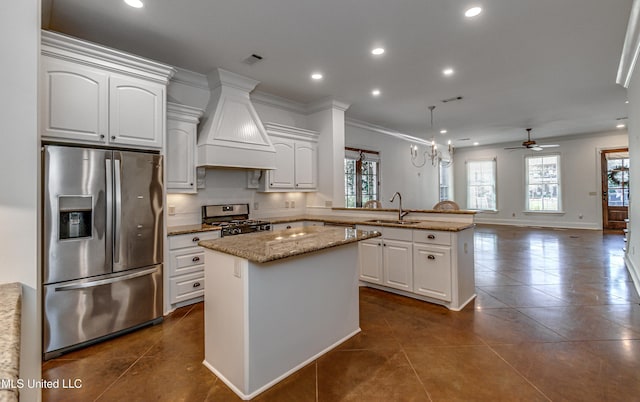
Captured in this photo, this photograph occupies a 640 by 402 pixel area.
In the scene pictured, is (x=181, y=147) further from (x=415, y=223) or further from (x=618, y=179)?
(x=618, y=179)

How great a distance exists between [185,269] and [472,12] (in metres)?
3.80

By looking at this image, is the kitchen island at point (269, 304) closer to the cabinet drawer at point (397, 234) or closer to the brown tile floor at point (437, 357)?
the brown tile floor at point (437, 357)

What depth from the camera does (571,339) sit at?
8.33 ft

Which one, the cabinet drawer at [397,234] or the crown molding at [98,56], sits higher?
the crown molding at [98,56]

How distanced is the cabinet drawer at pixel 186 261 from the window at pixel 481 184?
1037 cm

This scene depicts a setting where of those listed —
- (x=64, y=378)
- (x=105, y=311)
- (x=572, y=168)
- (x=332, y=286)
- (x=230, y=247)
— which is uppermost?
(x=572, y=168)

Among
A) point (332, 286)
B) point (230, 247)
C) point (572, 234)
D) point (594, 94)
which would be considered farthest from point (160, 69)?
point (572, 234)

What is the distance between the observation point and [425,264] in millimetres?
3395

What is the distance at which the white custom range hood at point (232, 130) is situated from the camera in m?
3.70

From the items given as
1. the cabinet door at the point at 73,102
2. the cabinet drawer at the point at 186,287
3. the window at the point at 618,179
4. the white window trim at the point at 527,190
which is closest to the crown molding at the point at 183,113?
the cabinet door at the point at 73,102

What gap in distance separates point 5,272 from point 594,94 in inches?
295

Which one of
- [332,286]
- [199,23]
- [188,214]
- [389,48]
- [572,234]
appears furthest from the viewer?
[572,234]

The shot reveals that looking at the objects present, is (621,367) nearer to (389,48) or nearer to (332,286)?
(332,286)

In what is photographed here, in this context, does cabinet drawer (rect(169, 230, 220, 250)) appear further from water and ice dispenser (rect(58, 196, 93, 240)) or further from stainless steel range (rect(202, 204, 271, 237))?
water and ice dispenser (rect(58, 196, 93, 240))
